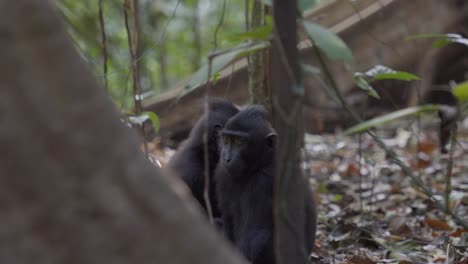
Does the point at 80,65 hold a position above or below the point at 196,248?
above

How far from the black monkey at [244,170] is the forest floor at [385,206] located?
1.09 ft

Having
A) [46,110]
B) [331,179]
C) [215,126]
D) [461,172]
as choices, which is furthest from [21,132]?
[461,172]

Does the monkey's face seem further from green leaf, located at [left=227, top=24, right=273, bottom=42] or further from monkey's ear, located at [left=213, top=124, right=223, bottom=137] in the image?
green leaf, located at [left=227, top=24, right=273, bottom=42]

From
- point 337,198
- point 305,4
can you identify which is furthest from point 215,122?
point 305,4

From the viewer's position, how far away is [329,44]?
2275 mm

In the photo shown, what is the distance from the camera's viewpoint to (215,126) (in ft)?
17.4

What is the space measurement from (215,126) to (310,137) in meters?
3.24

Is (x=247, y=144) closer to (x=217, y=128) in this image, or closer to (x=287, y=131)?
(x=217, y=128)

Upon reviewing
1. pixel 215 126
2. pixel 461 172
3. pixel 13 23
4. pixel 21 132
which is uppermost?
pixel 13 23

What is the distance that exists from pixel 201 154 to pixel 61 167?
3.72m

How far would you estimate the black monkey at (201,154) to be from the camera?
5363mm

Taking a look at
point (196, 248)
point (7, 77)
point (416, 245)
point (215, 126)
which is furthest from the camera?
point (215, 126)

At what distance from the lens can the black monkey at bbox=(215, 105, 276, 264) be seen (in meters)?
4.50

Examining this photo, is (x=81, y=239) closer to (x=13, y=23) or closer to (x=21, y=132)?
(x=21, y=132)
